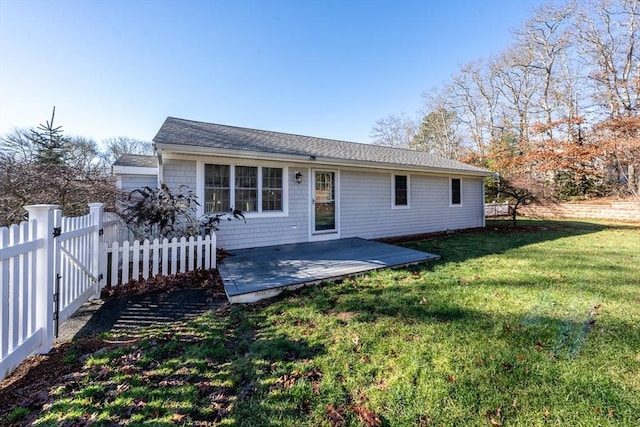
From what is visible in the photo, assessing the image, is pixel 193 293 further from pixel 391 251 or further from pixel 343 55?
pixel 343 55

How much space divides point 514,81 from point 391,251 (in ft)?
79.7

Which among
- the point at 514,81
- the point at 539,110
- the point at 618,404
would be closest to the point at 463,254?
the point at 618,404

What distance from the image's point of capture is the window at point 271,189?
7.00m

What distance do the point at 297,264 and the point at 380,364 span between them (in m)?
3.15

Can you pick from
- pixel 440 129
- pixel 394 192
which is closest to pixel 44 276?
pixel 394 192

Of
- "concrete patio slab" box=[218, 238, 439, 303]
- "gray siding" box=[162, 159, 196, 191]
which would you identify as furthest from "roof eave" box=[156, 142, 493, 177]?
"concrete patio slab" box=[218, 238, 439, 303]

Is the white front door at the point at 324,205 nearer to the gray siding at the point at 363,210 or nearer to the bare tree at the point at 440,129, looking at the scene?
the gray siding at the point at 363,210

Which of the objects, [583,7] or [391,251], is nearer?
[391,251]

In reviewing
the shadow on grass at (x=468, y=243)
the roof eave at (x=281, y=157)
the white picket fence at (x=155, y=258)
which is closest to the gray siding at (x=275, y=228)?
the roof eave at (x=281, y=157)

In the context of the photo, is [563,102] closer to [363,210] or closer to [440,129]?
[440,129]

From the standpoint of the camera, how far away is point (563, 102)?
19.9 metres

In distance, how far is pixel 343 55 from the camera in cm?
1288

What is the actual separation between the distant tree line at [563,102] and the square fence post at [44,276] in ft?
44.8

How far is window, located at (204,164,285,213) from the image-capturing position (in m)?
6.41
